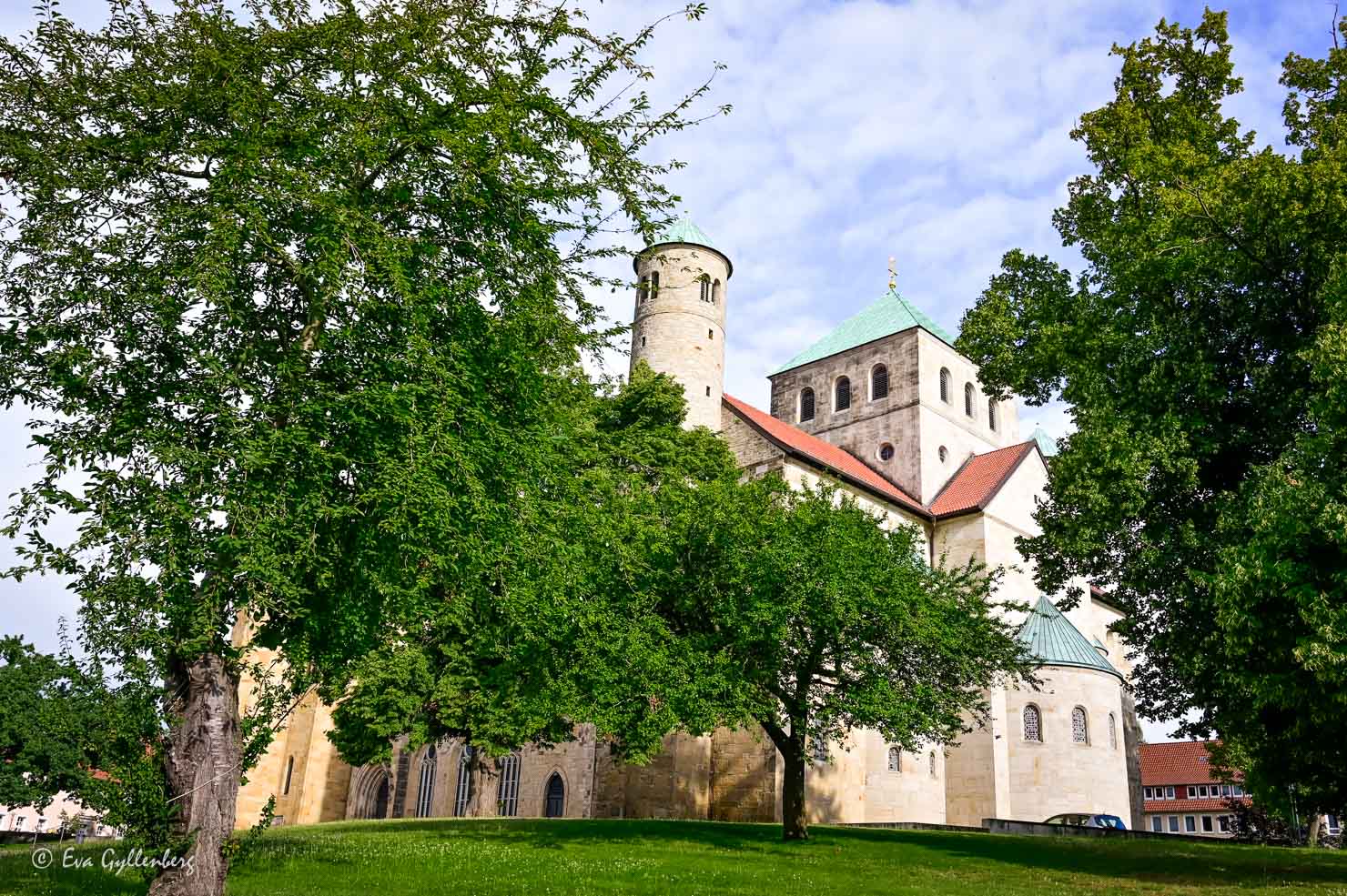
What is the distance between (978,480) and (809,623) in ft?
66.2

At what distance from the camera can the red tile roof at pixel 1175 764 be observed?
65.6 metres

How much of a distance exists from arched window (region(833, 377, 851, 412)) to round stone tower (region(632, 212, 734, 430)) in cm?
866

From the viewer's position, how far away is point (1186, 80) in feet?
65.8

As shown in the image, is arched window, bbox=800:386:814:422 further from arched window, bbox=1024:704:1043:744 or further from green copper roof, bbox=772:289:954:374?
arched window, bbox=1024:704:1043:744

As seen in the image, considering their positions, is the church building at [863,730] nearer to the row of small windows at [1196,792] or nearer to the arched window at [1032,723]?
the arched window at [1032,723]

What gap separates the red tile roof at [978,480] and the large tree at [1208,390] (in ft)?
49.3

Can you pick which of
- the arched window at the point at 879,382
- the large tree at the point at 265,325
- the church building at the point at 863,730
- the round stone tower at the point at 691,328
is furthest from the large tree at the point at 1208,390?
the arched window at the point at 879,382

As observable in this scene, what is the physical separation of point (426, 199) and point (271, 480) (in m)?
3.39

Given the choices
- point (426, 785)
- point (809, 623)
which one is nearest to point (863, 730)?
point (809, 623)

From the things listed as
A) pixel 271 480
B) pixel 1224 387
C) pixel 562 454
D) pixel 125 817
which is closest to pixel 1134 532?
pixel 1224 387

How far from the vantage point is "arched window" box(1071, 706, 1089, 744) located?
101 feet

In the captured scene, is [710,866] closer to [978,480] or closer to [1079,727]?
[1079,727]

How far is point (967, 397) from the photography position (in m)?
42.6

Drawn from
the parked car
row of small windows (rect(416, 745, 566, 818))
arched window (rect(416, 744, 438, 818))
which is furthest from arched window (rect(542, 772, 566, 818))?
the parked car
